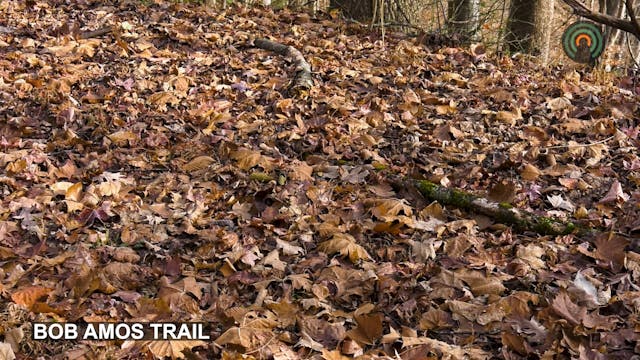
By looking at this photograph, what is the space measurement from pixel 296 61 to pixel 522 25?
290cm

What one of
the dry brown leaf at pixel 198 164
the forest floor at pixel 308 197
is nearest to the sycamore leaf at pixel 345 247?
the forest floor at pixel 308 197

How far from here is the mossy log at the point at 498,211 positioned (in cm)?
368

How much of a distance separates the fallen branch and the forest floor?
0.37 ft

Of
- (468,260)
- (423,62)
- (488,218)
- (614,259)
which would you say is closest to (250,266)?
(468,260)

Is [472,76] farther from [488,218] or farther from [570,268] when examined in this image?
[570,268]

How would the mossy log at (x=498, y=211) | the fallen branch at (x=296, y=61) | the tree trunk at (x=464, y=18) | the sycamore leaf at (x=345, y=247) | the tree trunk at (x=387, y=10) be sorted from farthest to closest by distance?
1. the tree trunk at (x=387, y=10)
2. the tree trunk at (x=464, y=18)
3. the fallen branch at (x=296, y=61)
4. the mossy log at (x=498, y=211)
5. the sycamore leaf at (x=345, y=247)

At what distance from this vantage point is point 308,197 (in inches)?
163

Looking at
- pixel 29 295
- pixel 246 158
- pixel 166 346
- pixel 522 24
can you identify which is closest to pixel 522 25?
pixel 522 24

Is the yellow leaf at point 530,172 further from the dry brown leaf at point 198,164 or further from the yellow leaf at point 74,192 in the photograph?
the yellow leaf at point 74,192

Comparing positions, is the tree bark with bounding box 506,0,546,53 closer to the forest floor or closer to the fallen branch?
the forest floor

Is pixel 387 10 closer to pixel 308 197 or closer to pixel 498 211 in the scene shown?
pixel 308 197

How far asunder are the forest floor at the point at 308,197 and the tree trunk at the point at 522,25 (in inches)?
31.0

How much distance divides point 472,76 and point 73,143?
151 inches

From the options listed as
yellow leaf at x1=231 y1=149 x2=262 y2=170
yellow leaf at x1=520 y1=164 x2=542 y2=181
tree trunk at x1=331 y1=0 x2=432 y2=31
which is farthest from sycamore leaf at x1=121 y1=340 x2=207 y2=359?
Result: tree trunk at x1=331 y1=0 x2=432 y2=31
